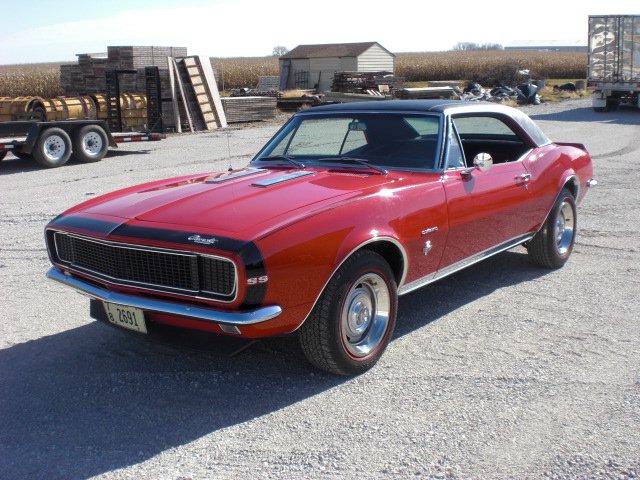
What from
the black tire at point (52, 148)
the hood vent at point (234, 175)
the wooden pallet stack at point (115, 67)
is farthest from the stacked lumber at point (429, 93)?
the hood vent at point (234, 175)

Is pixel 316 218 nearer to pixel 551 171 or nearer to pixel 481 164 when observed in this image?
pixel 481 164

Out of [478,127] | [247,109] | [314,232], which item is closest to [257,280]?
[314,232]

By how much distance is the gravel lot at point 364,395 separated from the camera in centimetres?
331

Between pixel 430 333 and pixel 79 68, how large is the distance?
69.7 feet

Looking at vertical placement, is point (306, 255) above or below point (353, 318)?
above

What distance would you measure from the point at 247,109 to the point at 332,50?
19604mm

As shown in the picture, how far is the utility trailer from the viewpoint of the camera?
25.3 metres

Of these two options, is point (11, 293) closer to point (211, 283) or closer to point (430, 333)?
point (211, 283)

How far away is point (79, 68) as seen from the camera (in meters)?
23.4

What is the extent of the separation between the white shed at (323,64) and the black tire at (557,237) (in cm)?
3538

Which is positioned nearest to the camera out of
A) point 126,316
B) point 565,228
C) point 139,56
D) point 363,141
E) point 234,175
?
point 126,316

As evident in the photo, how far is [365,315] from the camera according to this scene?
4266 mm

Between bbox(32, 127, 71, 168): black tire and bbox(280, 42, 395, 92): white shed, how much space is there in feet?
91.6

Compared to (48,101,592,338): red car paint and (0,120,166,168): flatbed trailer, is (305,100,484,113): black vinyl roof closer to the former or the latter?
(48,101,592,338): red car paint
